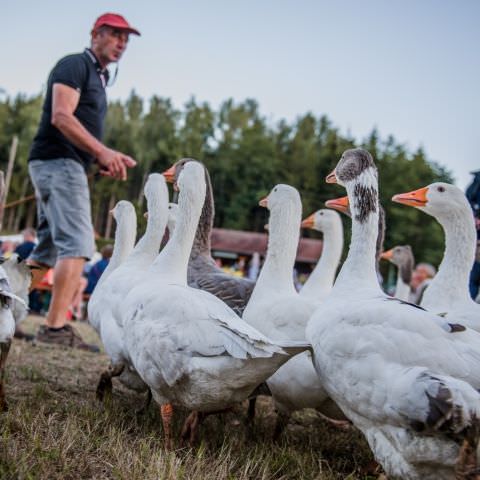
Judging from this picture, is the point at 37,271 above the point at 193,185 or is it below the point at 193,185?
below

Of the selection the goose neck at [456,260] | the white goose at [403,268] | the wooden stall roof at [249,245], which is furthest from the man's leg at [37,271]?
the wooden stall roof at [249,245]

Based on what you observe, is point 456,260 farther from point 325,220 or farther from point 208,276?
point 208,276

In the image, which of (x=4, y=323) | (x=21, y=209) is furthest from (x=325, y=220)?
(x=21, y=209)

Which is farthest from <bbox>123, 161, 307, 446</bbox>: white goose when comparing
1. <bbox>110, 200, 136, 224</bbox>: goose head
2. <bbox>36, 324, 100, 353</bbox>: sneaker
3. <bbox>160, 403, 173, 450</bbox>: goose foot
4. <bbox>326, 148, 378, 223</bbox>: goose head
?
<bbox>36, 324, 100, 353</bbox>: sneaker

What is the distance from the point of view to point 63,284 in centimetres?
514

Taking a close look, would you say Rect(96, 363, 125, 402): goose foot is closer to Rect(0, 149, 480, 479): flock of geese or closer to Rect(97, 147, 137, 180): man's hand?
Rect(0, 149, 480, 479): flock of geese

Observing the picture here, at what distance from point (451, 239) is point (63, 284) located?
3.44 m

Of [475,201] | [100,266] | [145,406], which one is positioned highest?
[475,201]

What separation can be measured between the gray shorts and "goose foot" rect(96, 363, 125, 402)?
1.77 m

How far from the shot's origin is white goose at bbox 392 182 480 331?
3625 millimetres

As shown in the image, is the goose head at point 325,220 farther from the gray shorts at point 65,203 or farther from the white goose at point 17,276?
the white goose at point 17,276

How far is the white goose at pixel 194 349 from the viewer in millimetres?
2430

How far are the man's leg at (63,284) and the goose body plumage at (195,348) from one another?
228 centimetres

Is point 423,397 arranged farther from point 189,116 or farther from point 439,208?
point 189,116
